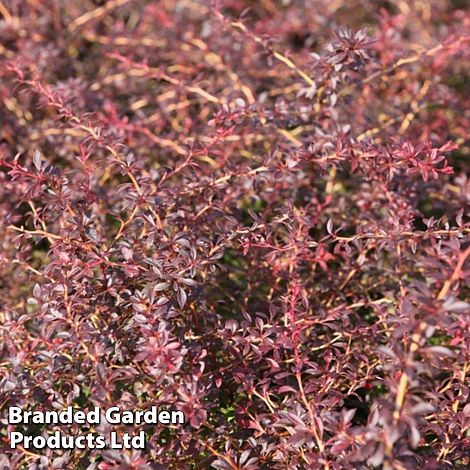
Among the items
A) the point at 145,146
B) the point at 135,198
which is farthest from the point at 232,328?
the point at 145,146

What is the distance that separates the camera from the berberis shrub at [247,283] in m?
1.75

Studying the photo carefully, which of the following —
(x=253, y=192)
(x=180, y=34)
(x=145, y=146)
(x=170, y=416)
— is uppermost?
(x=180, y=34)

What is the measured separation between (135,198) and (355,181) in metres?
1.27

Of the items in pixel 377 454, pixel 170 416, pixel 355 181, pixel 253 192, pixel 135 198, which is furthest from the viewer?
pixel 355 181

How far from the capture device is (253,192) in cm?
255

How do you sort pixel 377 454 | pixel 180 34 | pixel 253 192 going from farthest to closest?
pixel 180 34, pixel 253 192, pixel 377 454

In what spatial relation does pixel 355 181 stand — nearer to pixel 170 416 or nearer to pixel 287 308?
pixel 287 308

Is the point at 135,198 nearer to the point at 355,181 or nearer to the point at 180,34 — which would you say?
the point at 355,181

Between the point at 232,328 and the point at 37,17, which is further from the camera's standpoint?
the point at 37,17

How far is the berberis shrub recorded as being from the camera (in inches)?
69.1

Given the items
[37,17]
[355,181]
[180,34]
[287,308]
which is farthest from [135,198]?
[37,17]

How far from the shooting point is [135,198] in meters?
2.02

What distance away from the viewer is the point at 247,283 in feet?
8.14

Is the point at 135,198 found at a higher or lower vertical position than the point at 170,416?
higher
